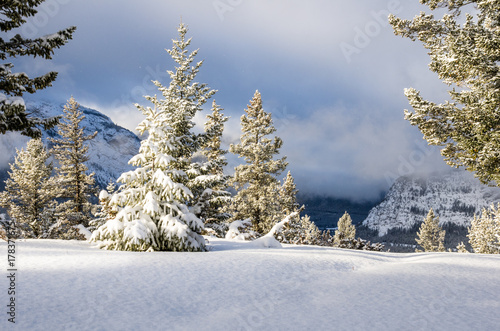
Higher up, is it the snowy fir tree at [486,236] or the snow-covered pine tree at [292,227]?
the snow-covered pine tree at [292,227]

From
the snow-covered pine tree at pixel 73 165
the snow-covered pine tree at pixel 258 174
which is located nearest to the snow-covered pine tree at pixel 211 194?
the snow-covered pine tree at pixel 258 174

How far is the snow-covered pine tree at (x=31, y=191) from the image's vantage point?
1013 inches

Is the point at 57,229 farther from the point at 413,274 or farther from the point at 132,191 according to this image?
the point at 413,274

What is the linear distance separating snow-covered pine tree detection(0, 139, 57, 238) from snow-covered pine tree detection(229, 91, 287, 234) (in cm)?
1719

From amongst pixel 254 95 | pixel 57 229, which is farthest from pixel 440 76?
pixel 57 229

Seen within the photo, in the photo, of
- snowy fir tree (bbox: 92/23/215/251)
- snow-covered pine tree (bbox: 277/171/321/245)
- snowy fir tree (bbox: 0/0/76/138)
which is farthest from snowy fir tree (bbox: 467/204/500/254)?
snowy fir tree (bbox: 0/0/76/138)

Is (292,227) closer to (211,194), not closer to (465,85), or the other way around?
(211,194)

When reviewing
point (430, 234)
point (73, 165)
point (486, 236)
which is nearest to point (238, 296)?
point (73, 165)

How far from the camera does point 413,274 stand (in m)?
6.52

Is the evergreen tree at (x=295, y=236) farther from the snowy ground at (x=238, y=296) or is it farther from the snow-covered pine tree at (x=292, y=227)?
the snowy ground at (x=238, y=296)

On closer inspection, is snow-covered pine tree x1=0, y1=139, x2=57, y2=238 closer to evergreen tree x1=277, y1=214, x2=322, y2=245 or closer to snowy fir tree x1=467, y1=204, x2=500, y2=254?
evergreen tree x1=277, y1=214, x2=322, y2=245

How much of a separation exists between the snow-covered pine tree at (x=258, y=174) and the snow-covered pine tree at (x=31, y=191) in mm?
17193

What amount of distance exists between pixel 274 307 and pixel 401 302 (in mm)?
2205

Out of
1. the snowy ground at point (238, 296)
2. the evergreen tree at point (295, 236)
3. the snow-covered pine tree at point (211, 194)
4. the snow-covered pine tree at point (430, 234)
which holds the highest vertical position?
the snow-covered pine tree at point (211, 194)
